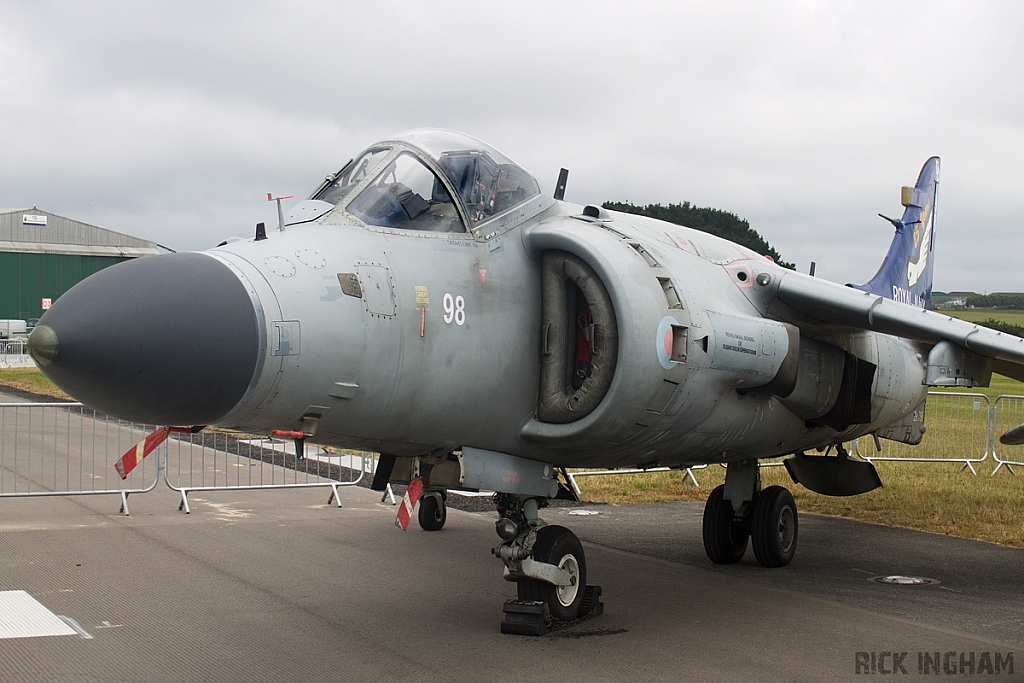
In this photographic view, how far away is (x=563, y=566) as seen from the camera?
18.3ft

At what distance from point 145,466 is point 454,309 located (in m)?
9.19

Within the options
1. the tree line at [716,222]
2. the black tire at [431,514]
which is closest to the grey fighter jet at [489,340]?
the black tire at [431,514]

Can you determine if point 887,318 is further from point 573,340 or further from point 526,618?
point 526,618

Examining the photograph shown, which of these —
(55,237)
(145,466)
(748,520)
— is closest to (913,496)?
(748,520)

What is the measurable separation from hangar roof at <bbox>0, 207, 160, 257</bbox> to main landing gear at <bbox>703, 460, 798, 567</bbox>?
1950 inches

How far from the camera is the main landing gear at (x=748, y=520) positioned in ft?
25.7

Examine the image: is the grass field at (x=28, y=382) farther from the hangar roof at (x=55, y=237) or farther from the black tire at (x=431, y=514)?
the hangar roof at (x=55, y=237)

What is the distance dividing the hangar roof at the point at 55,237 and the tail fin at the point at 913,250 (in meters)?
48.4

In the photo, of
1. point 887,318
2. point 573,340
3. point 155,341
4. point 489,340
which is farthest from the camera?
point 887,318

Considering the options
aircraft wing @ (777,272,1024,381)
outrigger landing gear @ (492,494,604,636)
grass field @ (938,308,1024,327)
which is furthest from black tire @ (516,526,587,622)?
grass field @ (938,308,1024,327)

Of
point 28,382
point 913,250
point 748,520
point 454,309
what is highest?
point 913,250

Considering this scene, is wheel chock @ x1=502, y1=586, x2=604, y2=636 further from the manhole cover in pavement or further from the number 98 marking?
the manhole cover in pavement

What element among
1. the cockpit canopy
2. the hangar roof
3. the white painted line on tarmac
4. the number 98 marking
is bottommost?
the white painted line on tarmac

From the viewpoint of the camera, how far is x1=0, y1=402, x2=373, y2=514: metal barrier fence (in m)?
10.1
